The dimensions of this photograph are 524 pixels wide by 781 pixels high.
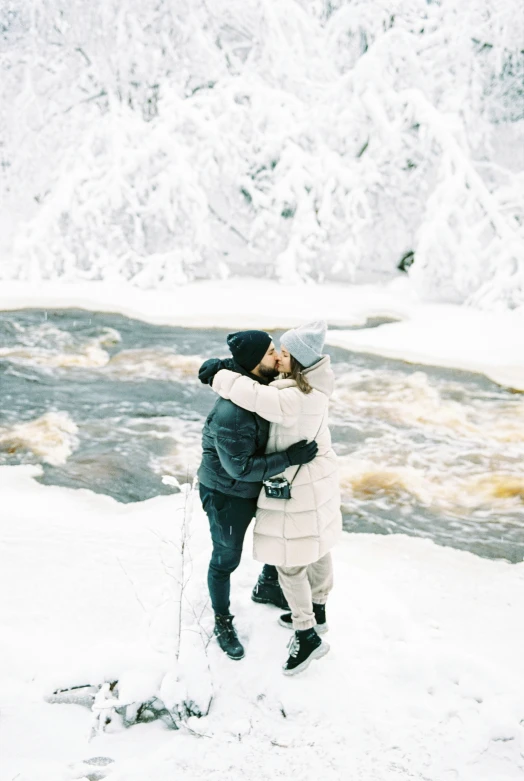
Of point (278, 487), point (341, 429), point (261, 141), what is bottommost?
point (341, 429)

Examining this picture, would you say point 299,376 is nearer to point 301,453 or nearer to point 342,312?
point 301,453

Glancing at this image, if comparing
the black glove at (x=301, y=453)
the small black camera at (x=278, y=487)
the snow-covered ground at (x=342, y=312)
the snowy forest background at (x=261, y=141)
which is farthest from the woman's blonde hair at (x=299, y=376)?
the snowy forest background at (x=261, y=141)

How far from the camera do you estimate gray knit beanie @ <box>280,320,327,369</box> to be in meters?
2.32

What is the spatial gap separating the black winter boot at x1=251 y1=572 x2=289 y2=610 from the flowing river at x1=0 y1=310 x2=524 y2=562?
1.52 m

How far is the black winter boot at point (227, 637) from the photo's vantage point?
8.75ft

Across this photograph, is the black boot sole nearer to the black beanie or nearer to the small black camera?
the small black camera

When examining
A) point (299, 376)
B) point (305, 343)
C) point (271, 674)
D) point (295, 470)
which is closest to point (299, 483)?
point (295, 470)

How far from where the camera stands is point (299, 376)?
7.77ft

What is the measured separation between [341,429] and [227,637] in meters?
3.47

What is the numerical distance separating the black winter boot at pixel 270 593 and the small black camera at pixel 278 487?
696mm

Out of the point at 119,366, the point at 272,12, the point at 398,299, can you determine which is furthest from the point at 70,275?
the point at 272,12

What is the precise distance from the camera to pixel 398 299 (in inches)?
425

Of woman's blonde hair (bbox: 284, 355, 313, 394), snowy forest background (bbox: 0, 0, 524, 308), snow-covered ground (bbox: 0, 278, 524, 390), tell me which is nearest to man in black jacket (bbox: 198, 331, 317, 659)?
woman's blonde hair (bbox: 284, 355, 313, 394)

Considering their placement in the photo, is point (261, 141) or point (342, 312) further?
point (261, 141)
